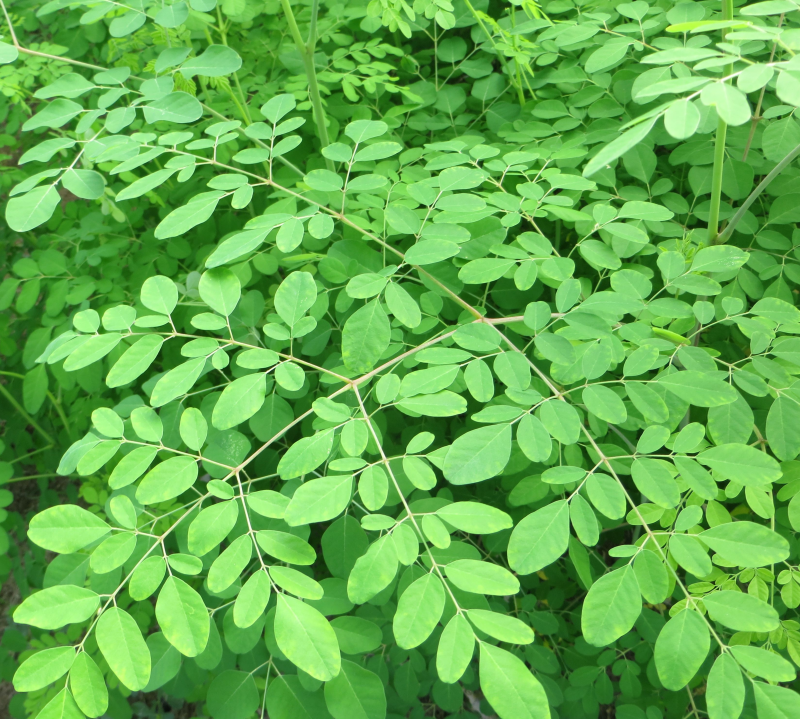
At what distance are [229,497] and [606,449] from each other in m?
0.70

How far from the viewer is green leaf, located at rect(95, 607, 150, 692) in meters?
0.82

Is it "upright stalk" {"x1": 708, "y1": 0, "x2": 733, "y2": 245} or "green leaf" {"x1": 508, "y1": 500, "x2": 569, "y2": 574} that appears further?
"upright stalk" {"x1": 708, "y1": 0, "x2": 733, "y2": 245}

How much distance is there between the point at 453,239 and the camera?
111 centimetres

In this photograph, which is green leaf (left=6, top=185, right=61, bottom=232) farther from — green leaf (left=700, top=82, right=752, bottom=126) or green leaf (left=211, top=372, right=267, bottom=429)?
green leaf (left=700, top=82, right=752, bottom=126)

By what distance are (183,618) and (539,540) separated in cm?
52

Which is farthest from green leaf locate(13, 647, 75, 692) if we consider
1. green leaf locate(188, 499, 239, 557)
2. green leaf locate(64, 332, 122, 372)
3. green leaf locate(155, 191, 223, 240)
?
green leaf locate(155, 191, 223, 240)

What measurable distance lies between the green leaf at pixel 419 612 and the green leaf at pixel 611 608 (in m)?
0.20

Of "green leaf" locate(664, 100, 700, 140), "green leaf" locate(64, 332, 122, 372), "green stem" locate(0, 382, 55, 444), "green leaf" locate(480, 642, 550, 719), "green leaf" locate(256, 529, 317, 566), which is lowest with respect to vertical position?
"green stem" locate(0, 382, 55, 444)

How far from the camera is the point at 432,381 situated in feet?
3.21

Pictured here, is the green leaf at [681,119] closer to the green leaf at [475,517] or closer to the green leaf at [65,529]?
the green leaf at [475,517]

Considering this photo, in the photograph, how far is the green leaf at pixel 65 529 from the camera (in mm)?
885

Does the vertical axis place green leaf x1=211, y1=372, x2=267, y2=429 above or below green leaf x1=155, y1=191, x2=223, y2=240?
below

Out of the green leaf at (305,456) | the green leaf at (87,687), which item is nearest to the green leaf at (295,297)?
the green leaf at (305,456)

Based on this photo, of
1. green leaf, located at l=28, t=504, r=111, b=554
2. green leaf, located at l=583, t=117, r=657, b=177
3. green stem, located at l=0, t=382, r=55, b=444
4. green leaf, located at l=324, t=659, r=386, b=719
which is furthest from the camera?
green stem, located at l=0, t=382, r=55, b=444
